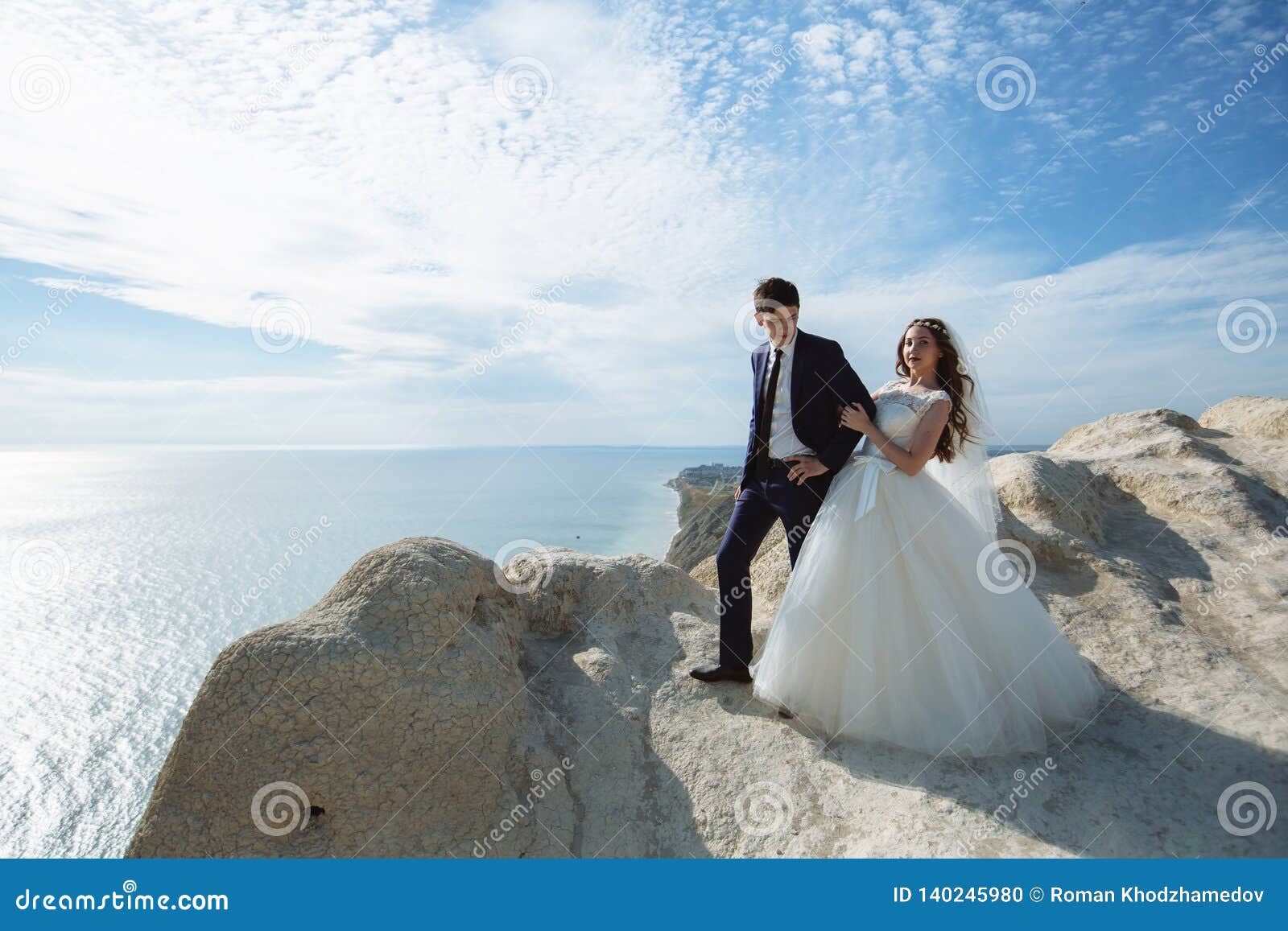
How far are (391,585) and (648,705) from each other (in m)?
1.84

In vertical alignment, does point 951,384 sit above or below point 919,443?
above

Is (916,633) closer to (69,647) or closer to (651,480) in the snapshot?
(69,647)

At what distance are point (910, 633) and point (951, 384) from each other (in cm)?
162

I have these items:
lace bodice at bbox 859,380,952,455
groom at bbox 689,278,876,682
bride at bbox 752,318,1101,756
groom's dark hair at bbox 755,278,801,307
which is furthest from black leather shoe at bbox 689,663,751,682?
groom's dark hair at bbox 755,278,801,307

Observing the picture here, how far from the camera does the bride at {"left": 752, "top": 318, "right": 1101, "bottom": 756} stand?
3.90m

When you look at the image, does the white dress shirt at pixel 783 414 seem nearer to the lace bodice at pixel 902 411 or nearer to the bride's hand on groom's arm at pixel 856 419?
the bride's hand on groom's arm at pixel 856 419

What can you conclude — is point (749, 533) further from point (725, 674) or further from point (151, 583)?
point (151, 583)

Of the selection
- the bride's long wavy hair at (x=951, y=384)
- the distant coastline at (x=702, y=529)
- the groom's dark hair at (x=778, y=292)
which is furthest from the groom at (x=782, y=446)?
the distant coastline at (x=702, y=529)

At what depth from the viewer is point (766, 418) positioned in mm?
4477

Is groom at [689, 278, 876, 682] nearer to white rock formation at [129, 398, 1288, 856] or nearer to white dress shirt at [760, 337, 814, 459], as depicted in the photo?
white dress shirt at [760, 337, 814, 459]

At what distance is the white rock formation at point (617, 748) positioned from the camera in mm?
3379

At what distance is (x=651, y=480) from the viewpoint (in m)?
66.6

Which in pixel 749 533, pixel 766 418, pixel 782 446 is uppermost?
pixel 766 418

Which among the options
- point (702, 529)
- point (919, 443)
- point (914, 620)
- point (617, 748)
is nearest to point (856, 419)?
point (919, 443)
